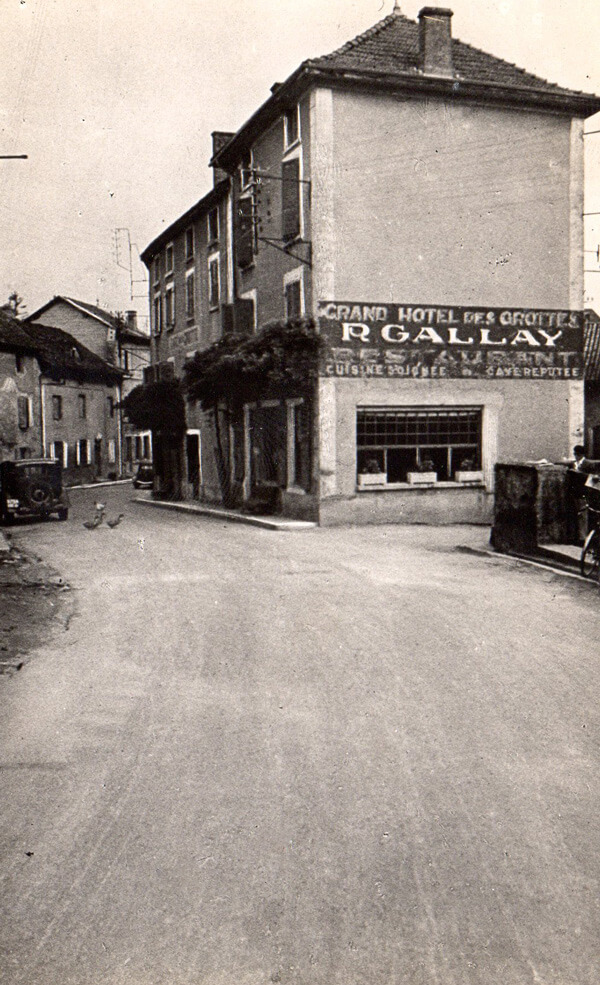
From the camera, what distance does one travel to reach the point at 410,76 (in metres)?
21.0

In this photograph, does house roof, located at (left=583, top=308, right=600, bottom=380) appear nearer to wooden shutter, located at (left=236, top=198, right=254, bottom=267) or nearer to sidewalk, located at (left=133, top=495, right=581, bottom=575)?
wooden shutter, located at (left=236, top=198, right=254, bottom=267)

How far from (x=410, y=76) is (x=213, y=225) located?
436 inches

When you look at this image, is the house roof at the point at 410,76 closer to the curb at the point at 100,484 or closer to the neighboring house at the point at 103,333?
the curb at the point at 100,484

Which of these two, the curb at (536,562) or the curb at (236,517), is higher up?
the curb at (536,562)

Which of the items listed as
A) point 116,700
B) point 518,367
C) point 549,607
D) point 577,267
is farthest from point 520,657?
point 577,267

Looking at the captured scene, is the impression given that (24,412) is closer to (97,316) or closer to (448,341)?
(97,316)

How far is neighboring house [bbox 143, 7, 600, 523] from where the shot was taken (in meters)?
21.2

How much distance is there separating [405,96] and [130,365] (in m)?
31.2

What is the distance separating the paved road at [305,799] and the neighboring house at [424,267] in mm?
11823

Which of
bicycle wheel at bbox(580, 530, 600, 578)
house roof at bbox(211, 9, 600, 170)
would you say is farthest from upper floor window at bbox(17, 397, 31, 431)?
bicycle wheel at bbox(580, 530, 600, 578)

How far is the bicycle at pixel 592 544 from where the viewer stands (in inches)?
483

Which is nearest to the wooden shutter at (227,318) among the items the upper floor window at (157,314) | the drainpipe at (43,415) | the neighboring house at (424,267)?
the neighboring house at (424,267)

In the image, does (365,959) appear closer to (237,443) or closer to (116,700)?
(116,700)

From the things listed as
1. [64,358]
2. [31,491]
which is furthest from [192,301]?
[64,358]
